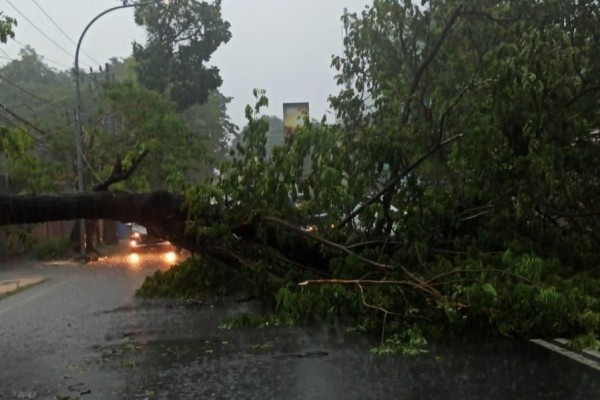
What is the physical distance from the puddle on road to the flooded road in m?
0.01

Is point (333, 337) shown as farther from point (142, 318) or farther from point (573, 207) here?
point (573, 207)

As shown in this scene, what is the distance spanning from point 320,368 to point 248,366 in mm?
768

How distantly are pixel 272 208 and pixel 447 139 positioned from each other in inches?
124

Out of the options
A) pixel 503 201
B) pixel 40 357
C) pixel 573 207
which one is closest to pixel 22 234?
pixel 40 357

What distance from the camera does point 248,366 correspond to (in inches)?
290

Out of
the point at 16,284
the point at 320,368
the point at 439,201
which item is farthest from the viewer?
the point at 16,284

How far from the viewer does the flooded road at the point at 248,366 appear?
6277mm

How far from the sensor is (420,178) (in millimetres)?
12688

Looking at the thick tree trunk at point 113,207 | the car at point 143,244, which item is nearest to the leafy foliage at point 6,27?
the thick tree trunk at point 113,207

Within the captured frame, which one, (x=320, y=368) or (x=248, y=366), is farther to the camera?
(x=248, y=366)

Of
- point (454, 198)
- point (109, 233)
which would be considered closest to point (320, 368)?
point (454, 198)

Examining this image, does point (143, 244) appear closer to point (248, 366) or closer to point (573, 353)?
point (248, 366)

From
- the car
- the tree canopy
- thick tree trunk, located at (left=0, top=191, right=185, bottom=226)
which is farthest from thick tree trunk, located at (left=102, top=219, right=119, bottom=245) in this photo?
thick tree trunk, located at (left=0, top=191, right=185, bottom=226)

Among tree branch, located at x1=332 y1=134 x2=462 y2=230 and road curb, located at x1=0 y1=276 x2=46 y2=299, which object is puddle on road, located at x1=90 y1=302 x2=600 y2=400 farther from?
road curb, located at x1=0 y1=276 x2=46 y2=299
